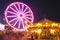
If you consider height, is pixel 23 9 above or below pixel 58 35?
above

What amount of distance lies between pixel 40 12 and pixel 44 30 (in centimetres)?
1483

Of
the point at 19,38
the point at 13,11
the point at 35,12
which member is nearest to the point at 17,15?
the point at 13,11

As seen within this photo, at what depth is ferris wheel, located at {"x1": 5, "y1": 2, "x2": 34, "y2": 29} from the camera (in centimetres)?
2426

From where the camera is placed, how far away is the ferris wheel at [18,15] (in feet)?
79.6

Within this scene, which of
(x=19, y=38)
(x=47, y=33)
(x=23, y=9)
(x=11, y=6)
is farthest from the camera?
(x=23, y=9)

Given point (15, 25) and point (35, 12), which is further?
point (35, 12)

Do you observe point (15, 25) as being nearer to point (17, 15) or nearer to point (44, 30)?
point (17, 15)

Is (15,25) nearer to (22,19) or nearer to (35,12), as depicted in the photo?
(22,19)

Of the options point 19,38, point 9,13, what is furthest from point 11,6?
point 19,38

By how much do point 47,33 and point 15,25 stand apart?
9374 mm

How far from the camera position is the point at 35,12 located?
102 ft

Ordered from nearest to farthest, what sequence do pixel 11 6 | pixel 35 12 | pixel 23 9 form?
pixel 11 6, pixel 23 9, pixel 35 12

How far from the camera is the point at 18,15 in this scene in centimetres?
2462

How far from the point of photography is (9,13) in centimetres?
2427
